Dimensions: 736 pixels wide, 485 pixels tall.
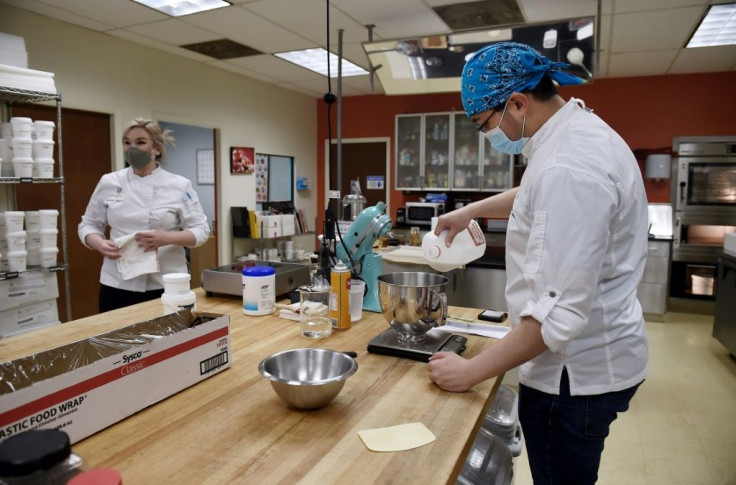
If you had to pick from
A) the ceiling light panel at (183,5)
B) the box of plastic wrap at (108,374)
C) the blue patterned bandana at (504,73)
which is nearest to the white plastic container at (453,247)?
the blue patterned bandana at (504,73)

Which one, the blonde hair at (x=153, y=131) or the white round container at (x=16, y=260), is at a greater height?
the blonde hair at (x=153, y=131)

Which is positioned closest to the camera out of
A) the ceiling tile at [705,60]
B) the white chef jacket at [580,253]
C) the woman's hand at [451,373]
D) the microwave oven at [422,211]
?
the white chef jacket at [580,253]

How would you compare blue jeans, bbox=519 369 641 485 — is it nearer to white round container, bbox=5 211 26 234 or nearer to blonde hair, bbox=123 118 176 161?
blonde hair, bbox=123 118 176 161

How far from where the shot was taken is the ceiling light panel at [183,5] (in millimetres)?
3643

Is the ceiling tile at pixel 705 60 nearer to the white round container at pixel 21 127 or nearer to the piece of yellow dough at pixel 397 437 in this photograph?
the piece of yellow dough at pixel 397 437

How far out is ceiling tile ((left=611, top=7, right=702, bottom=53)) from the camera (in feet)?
12.3

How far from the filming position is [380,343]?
145cm

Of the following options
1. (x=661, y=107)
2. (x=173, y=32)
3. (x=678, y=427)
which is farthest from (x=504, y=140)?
(x=661, y=107)

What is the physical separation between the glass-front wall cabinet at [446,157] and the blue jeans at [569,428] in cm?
495

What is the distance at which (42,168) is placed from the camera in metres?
3.09

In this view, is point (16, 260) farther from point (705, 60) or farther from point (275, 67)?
point (705, 60)

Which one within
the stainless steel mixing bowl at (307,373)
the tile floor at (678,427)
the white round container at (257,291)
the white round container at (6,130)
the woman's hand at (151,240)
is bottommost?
the tile floor at (678,427)

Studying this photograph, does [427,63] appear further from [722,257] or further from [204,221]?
[722,257]

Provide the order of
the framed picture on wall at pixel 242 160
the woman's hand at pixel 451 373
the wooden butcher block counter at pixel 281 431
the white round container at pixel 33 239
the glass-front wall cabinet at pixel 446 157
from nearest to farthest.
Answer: the wooden butcher block counter at pixel 281 431 → the woman's hand at pixel 451 373 → the white round container at pixel 33 239 → the framed picture on wall at pixel 242 160 → the glass-front wall cabinet at pixel 446 157
